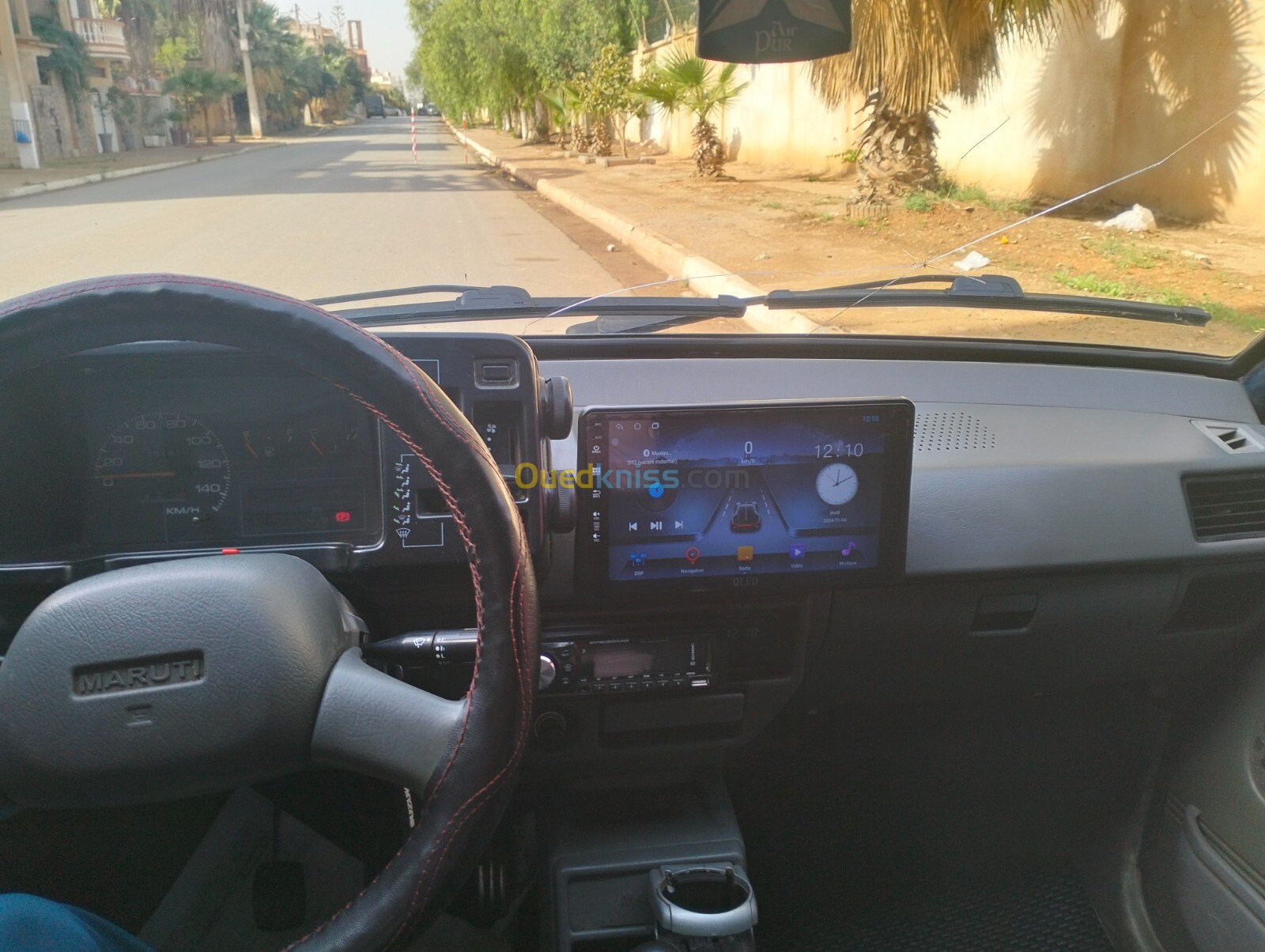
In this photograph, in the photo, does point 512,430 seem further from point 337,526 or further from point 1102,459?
point 1102,459

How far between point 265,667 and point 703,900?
1.40 m

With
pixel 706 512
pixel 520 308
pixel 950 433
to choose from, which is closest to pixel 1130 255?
pixel 950 433

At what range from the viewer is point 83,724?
129 centimetres

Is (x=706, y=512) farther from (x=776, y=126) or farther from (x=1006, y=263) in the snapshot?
(x=776, y=126)

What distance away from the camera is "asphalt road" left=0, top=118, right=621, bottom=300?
4.59 metres

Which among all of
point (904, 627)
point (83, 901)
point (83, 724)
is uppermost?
point (83, 724)

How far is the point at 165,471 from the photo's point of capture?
193 centimetres

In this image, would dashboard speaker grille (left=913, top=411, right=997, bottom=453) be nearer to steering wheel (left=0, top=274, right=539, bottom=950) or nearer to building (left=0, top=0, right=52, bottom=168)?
steering wheel (left=0, top=274, right=539, bottom=950)

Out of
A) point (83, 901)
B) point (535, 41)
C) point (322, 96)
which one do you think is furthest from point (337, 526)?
point (322, 96)

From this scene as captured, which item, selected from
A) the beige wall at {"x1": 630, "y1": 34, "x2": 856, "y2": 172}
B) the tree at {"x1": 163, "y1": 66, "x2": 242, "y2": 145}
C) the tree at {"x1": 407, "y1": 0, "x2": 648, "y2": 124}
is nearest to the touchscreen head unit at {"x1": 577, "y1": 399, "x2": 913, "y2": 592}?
the beige wall at {"x1": 630, "y1": 34, "x2": 856, "y2": 172}

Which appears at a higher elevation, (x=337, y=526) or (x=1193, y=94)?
(x=1193, y=94)

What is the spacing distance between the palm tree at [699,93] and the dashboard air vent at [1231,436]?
2479 mm

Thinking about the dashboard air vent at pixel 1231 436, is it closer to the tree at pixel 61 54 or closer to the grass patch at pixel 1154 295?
the grass patch at pixel 1154 295

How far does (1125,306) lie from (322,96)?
69954 millimetres
